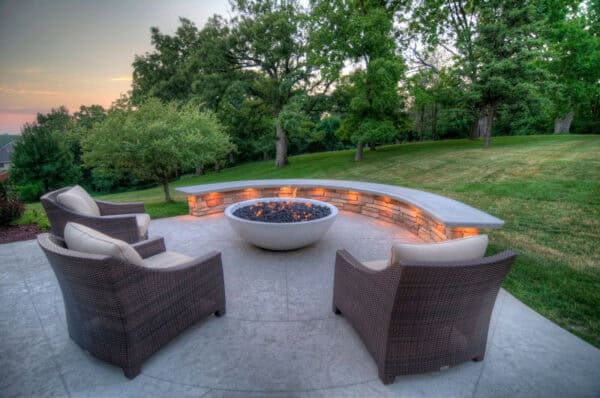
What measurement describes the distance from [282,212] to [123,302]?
255 cm

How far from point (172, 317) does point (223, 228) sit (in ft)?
9.75

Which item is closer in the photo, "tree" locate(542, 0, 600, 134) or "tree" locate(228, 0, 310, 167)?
"tree" locate(542, 0, 600, 134)

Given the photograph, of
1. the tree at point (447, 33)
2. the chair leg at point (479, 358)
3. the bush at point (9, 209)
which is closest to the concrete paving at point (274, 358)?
the chair leg at point (479, 358)

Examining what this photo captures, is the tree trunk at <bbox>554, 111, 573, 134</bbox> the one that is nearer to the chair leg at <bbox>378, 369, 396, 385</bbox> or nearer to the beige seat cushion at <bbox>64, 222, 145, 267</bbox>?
the chair leg at <bbox>378, 369, 396, 385</bbox>

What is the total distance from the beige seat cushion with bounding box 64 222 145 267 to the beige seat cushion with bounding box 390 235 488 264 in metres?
1.66

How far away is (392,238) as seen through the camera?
4.45 meters

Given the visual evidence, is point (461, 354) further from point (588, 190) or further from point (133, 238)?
point (588, 190)

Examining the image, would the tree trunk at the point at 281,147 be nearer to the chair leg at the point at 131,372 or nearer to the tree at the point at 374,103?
the tree at the point at 374,103

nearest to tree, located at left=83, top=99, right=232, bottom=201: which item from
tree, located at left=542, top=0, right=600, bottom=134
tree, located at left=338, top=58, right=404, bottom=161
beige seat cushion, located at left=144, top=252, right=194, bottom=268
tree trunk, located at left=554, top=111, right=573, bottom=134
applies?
beige seat cushion, located at left=144, top=252, right=194, bottom=268

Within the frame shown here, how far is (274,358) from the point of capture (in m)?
2.03

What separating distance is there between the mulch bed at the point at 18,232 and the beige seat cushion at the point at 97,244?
4.04 meters

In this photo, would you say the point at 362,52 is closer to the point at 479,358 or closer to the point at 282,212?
the point at 282,212

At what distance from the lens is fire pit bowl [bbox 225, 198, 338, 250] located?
11.8 feet

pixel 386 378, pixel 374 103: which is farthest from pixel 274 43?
pixel 386 378
